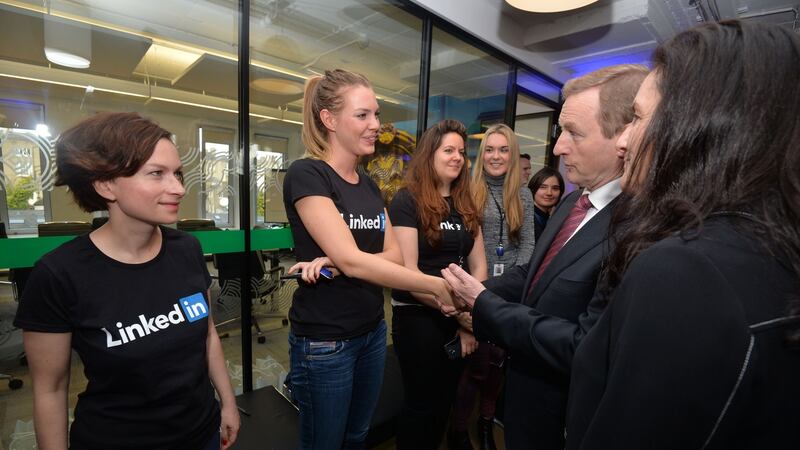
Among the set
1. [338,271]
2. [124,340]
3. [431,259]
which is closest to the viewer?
[124,340]

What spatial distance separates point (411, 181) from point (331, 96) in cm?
69

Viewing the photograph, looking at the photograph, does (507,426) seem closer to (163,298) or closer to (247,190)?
(163,298)

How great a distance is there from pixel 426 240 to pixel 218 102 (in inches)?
70.5

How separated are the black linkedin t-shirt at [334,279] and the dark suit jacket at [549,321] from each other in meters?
0.47

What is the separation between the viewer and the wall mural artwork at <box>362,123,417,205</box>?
3119mm

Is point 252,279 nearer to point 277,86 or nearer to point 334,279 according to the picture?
point 277,86

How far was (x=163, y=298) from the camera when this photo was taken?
3.38ft

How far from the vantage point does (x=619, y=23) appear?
4004mm

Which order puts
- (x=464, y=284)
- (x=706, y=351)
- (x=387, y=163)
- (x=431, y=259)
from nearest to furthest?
1. (x=706, y=351)
2. (x=464, y=284)
3. (x=431, y=259)
4. (x=387, y=163)

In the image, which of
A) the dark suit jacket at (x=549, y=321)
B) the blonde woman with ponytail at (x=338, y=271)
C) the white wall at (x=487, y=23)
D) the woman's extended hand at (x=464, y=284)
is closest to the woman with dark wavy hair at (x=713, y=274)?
the dark suit jacket at (x=549, y=321)

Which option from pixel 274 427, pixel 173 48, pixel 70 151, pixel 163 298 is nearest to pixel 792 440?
pixel 163 298

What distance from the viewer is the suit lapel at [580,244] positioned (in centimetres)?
99

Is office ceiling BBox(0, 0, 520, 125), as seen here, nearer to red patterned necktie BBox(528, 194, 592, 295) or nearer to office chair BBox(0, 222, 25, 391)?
office chair BBox(0, 222, 25, 391)

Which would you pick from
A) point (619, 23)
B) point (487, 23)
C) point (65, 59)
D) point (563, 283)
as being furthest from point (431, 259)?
point (619, 23)
